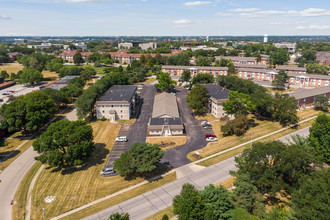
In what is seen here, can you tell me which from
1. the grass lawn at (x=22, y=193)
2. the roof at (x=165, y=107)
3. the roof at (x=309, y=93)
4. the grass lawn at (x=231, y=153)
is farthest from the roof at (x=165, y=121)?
the roof at (x=309, y=93)

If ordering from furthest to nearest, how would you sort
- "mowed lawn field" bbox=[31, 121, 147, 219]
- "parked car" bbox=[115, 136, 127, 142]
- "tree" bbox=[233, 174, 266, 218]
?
"parked car" bbox=[115, 136, 127, 142]
"mowed lawn field" bbox=[31, 121, 147, 219]
"tree" bbox=[233, 174, 266, 218]

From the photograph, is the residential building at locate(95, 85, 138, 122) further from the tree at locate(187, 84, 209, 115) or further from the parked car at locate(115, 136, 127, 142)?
the tree at locate(187, 84, 209, 115)

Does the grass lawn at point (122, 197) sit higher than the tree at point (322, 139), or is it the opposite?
the tree at point (322, 139)

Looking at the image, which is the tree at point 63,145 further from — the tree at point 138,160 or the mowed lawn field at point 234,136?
the mowed lawn field at point 234,136

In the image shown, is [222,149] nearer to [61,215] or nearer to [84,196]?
[84,196]

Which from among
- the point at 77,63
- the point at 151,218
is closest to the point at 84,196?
the point at 151,218

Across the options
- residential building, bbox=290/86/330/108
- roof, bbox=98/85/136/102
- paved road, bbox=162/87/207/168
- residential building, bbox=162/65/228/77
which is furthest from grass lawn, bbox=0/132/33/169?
residential building, bbox=162/65/228/77

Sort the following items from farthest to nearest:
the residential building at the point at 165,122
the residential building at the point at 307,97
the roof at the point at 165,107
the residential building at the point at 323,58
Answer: the residential building at the point at 323,58, the residential building at the point at 307,97, the roof at the point at 165,107, the residential building at the point at 165,122

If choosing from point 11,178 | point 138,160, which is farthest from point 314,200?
point 11,178
